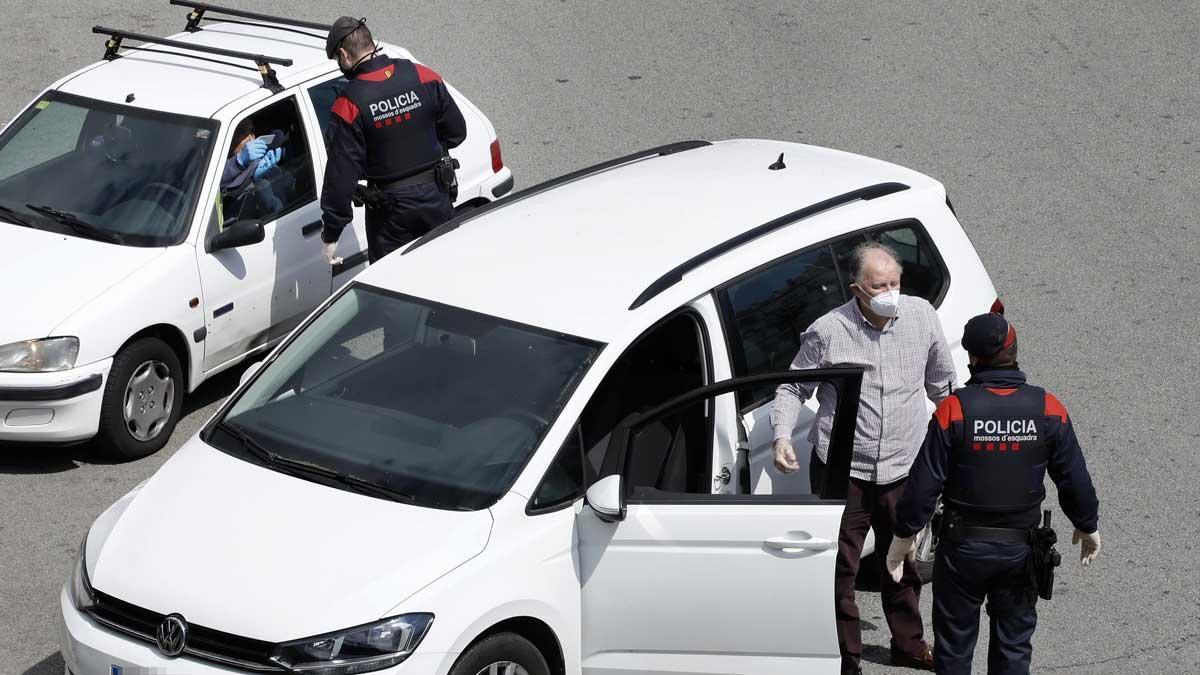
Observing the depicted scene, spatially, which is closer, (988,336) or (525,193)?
(988,336)

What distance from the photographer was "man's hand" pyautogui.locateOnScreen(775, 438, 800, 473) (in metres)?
5.90

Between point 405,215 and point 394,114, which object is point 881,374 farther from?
point 394,114

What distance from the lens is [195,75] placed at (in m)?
8.85

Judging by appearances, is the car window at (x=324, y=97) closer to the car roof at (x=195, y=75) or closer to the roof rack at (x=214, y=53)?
the car roof at (x=195, y=75)

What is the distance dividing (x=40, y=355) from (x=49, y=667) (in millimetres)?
1825

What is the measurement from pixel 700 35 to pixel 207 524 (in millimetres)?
9910

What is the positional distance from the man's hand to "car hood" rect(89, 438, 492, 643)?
127 centimetres

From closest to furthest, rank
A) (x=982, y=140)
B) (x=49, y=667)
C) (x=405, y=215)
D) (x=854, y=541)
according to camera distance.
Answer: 1. (x=854, y=541)
2. (x=49, y=667)
3. (x=405, y=215)
4. (x=982, y=140)

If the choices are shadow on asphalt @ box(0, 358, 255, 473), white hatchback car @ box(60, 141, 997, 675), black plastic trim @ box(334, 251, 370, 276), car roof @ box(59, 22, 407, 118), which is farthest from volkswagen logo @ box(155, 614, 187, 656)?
car roof @ box(59, 22, 407, 118)

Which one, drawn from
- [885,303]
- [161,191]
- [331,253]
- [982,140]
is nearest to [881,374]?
[885,303]

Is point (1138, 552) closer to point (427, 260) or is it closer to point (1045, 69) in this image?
point (427, 260)

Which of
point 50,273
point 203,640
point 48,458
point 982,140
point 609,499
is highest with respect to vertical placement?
point 50,273

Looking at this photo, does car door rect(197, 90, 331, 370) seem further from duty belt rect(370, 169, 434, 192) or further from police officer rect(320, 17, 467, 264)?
duty belt rect(370, 169, 434, 192)

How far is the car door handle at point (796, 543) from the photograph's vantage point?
543cm
